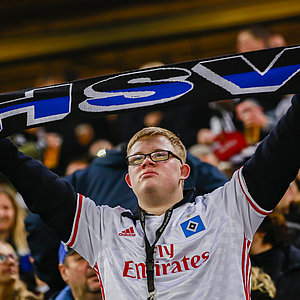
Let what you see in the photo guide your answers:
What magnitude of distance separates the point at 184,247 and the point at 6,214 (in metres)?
1.54

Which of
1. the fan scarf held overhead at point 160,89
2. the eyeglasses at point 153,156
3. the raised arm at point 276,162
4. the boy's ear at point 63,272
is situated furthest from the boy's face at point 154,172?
the boy's ear at point 63,272

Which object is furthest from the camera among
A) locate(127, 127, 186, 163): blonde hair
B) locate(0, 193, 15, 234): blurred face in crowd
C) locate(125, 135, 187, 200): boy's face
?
locate(0, 193, 15, 234): blurred face in crowd

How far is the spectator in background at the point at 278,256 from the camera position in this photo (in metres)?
2.36

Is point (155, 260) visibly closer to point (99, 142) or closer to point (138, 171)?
point (138, 171)

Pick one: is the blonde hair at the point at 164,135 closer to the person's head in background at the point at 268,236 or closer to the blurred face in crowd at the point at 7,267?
the person's head in background at the point at 268,236

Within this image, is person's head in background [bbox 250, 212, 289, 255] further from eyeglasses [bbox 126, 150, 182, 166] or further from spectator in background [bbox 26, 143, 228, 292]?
eyeglasses [bbox 126, 150, 182, 166]

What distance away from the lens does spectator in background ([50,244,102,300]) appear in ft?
7.79

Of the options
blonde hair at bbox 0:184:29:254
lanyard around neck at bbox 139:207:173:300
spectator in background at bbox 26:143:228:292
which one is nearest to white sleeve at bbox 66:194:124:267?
lanyard around neck at bbox 139:207:173:300

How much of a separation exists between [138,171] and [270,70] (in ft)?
1.65

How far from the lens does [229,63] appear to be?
183cm

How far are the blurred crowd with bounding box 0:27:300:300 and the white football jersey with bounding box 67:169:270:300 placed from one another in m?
0.39

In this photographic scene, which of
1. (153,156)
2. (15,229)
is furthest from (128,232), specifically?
(15,229)

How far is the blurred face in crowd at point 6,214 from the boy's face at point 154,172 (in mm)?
1288

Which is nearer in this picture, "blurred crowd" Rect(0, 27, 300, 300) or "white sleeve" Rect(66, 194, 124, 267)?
"white sleeve" Rect(66, 194, 124, 267)
